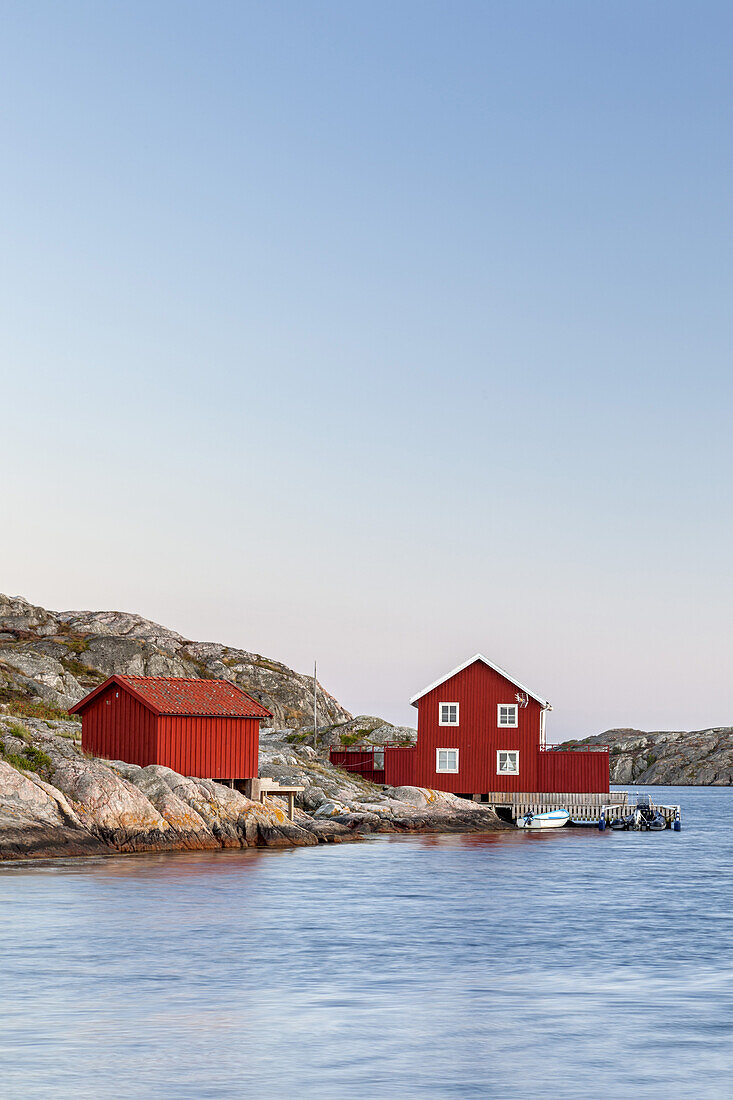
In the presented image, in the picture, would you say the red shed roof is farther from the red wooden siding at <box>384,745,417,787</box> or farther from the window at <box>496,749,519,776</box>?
the window at <box>496,749,519,776</box>

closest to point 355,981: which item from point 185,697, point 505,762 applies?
point 185,697

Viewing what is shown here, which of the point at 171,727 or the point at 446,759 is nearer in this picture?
the point at 171,727

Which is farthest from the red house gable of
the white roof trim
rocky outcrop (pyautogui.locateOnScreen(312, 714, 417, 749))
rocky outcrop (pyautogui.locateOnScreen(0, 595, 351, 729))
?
rocky outcrop (pyautogui.locateOnScreen(0, 595, 351, 729))

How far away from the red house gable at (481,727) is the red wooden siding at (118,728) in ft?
61.0

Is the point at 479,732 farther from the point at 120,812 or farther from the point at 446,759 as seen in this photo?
the point at 120,812

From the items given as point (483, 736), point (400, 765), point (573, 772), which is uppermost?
point (483, 736)

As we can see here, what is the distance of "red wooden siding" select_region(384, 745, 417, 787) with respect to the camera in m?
66.1

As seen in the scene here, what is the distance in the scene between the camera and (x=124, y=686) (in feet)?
167

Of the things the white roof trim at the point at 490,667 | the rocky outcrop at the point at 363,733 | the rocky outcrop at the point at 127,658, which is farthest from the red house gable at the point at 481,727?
the rocky outcrop at the point at 127,658

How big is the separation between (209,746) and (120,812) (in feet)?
28.4

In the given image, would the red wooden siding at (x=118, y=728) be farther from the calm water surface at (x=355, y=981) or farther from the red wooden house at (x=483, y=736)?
the red wooden house at (x=483, y=736)

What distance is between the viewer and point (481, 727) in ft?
212

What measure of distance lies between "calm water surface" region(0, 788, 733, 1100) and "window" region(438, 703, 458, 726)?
2107 centimetres

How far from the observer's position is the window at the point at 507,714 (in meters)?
64.3
